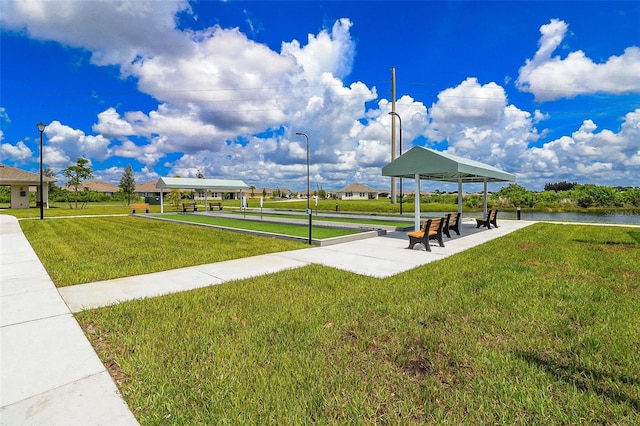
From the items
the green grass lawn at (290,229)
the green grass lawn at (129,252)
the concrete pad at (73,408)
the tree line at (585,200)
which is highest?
the tree line at (585,200)

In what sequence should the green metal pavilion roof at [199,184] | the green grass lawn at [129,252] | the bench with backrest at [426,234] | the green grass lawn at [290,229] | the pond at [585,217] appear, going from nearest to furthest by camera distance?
1. the green grass lawn at [129,252]
2. the bench with backrest at [426,234]
3. the green grass lawn at [290,229]
4. the pond at [585,217]
5. the green metal pavilion roof at [199,184]

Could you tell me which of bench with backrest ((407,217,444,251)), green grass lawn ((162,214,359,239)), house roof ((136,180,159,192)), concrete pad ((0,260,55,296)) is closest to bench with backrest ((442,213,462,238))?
bench with backrest ((407,217,444,251))

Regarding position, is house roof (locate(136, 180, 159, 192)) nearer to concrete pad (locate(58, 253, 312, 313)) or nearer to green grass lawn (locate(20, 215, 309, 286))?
green grass lawn (locate(20, 215, 309, 286))

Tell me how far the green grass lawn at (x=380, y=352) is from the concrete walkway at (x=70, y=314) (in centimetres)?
23

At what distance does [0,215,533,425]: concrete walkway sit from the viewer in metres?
2.54

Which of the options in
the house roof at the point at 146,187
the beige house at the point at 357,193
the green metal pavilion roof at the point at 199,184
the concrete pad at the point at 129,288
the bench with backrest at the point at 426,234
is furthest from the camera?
the beige house at the point at 357,193

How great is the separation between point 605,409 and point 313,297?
11.6ft

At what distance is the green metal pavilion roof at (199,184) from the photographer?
27945 millimetres

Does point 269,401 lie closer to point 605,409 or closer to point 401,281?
point 605,409

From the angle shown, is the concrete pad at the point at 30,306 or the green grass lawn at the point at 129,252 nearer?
the concrete pad at the point at 30,306

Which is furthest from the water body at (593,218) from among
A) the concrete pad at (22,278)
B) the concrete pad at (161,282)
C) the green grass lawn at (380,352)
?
the concrete pad at (22,278)

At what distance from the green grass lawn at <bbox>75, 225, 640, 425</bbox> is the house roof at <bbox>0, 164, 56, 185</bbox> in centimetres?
4015

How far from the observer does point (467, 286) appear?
5.67 metres

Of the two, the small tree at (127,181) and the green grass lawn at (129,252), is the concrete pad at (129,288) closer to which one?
the green grass lawn at (129,252)
